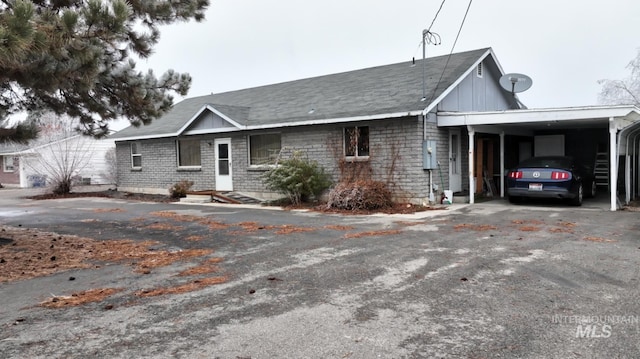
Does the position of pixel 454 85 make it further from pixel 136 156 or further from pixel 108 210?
pixel 136 156

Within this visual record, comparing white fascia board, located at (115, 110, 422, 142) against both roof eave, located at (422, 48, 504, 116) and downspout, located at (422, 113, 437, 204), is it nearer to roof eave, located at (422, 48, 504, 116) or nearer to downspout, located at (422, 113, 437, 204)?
roof eave, located at (422, 48, 504, 116)


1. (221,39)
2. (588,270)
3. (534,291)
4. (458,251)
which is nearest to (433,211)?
(458,251)

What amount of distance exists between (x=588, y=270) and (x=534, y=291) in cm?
138

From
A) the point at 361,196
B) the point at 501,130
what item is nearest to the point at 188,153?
the point at 361,196

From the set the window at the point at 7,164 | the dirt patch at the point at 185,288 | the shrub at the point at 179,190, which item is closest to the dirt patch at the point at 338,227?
the dirt patch at the point at 185,288

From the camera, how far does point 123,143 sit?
23.2m

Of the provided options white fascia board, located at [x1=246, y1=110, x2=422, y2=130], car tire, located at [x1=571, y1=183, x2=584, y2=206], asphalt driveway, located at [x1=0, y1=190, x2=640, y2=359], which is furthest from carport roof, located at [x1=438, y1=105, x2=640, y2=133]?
asphalt driveway, located at [x1=0, y1=190, x2=640, y2=359]

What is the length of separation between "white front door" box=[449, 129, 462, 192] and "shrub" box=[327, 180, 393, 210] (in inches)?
109

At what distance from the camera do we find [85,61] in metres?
6.91

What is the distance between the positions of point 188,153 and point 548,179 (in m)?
14.0

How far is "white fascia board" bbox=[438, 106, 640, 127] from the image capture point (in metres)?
11.8

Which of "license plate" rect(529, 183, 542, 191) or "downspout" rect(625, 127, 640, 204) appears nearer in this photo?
"license plate" rect(529, 183, 542, 191)

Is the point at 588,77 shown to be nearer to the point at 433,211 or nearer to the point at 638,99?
the point at 638,99

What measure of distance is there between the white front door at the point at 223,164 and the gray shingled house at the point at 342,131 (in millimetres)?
40
